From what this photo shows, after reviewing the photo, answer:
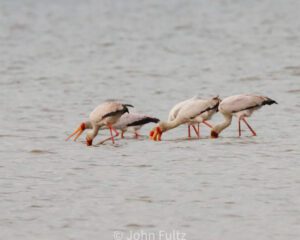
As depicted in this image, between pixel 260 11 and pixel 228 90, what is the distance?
2850 centimetres

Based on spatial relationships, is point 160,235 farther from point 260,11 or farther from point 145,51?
point 260,11

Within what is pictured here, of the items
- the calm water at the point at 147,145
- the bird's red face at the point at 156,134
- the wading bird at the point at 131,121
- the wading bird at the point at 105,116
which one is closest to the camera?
the calm water at the point at 147,145

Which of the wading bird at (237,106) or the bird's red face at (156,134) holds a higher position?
the wading bird at (237,106)

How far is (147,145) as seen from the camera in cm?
1571

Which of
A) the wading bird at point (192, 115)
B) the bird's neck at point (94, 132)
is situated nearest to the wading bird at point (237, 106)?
the wading bird at point (192, 115)

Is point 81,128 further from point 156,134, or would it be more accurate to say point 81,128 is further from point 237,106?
point 237,106

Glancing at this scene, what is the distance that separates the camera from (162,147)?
1541 centimetres

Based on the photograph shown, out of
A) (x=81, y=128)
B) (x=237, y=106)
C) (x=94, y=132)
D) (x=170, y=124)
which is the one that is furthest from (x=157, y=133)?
(x=237, y=106)

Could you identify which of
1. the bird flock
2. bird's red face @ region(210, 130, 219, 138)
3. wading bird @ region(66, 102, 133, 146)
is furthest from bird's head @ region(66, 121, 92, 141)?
bird's red face @ region(210, 130, 219, 138)

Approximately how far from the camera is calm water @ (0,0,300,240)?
10797mm

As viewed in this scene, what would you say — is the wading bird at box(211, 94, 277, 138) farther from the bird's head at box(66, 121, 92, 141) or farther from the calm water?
the bird's head at box(66, 121, 92, 141)

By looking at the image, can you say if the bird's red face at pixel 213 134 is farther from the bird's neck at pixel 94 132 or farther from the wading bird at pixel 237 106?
the bird's neck at pixel 94 132

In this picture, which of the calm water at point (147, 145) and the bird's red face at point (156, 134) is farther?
the bird's red face at point (156, 134)

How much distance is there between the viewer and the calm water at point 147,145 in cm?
1080
